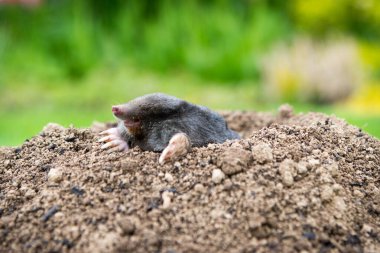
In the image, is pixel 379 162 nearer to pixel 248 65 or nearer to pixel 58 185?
pixel 58 185

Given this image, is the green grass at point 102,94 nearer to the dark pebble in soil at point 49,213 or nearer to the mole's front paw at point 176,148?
the mole's front paw at point 176,148

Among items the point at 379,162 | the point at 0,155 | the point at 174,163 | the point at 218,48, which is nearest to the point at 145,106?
the point at 174,163

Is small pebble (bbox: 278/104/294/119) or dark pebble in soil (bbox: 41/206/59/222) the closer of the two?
dark pebble in soil (bbox: 41/206/59/222)

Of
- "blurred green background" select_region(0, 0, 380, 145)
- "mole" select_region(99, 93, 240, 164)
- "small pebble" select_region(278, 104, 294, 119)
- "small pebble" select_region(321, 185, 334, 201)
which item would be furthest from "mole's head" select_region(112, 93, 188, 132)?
"blurred green background" select_region(0, 0, 380, 145)

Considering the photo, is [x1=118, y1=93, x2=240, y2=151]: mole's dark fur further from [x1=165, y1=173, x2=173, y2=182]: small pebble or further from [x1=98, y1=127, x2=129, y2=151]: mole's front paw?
[x1=165, y1=173, x2=173, y2=182]: small pebble

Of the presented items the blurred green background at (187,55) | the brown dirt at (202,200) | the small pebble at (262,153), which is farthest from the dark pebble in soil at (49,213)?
the blurred green background at (187,55)

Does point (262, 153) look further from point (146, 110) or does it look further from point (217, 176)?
point (146, 110)
